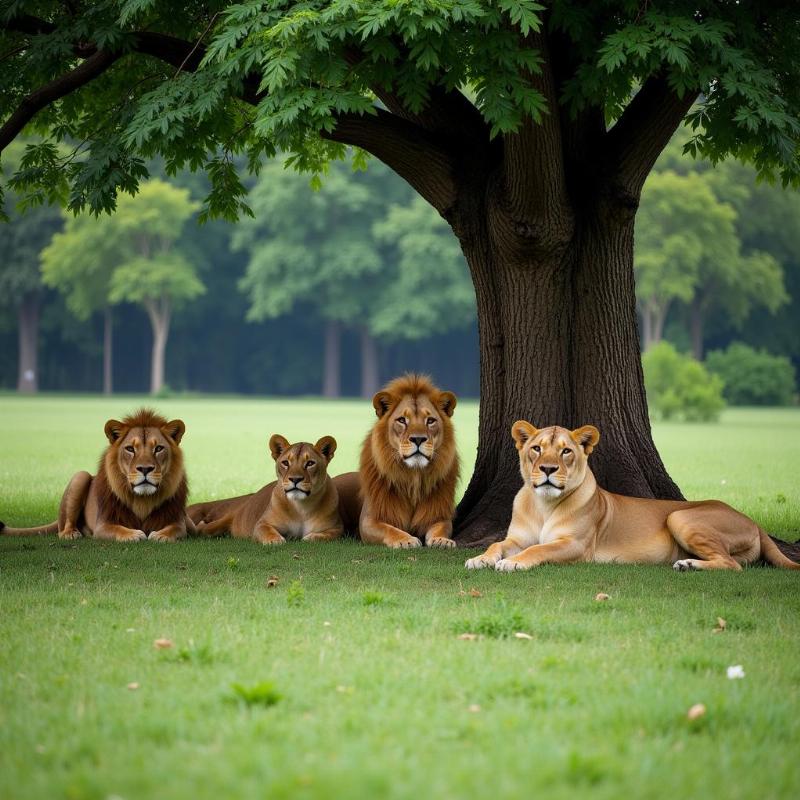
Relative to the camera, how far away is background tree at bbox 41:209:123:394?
210 feet

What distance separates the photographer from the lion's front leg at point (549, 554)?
29.2 ft

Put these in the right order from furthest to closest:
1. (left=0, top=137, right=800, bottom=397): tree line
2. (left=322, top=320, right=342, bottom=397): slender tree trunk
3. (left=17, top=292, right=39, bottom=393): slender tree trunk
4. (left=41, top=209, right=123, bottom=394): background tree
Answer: (left=322, top=320, right=342, bottom=397): slender tree trunk, (left=17, top=292, right=39, bottom=393): slender tree trunk, (left=41, top=209, right=123, bottom=394): background tree, (left=0, top=137, right=800, bottom=397): tree line

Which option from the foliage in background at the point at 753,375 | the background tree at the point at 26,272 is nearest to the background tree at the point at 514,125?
the foliage in background at the point at 753,375

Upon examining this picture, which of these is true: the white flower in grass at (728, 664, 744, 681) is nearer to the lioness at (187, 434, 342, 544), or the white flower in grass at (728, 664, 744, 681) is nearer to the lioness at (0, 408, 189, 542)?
the lioness at (187, 434, 342, 544)

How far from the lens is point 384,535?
1041 centimetres

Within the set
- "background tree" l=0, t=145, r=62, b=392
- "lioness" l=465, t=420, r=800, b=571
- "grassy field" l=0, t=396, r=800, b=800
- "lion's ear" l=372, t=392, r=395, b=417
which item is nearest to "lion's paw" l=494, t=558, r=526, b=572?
"lioness" l=465, t=420, r=800, b=571

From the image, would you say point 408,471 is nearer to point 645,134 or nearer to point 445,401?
point 445,401

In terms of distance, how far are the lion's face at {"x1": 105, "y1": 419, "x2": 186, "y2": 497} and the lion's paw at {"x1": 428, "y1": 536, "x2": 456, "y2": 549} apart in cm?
233

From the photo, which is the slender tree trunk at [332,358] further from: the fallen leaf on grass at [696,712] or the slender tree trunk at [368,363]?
the fallen leaf on grass at [696,712]

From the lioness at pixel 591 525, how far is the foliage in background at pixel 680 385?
3260 cm

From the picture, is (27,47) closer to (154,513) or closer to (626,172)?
(154,513)

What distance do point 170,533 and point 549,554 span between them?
3534 mm

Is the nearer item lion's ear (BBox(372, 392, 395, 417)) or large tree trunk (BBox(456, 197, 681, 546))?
lion's ear (BBox(372, 392, 395, 417))

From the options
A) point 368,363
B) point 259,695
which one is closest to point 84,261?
point 368,363
